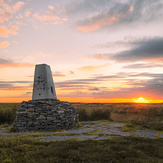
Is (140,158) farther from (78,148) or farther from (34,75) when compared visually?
(34,75)

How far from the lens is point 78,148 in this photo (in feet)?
16.6

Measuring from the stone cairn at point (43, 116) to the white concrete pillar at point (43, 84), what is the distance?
0.67m

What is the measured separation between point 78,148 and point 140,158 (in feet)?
5.40

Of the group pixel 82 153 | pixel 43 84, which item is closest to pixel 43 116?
pixel 43 84

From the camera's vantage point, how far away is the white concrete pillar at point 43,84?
1017 centimetres

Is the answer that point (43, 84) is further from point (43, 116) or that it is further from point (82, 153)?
point (82, 153)

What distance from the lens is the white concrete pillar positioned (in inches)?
400

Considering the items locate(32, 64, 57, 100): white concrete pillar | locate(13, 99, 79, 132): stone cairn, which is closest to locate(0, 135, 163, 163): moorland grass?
locate(13, 99, 79, 132): stone cairn

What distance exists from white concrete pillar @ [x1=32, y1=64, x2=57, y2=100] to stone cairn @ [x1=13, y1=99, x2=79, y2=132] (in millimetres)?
673

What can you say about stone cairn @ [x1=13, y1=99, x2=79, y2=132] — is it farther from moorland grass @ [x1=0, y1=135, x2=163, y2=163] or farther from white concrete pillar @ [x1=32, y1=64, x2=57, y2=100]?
moorland grass @ [x1=0, y1=135, x2=163, y2=163]

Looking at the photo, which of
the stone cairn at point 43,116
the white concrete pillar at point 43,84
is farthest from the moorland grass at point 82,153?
the white concrete pillar at point 43,84

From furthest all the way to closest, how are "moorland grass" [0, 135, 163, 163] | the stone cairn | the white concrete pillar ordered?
the white concrete pillar, the stone cairn, "moorland grass" [0, 135, 163, 163]

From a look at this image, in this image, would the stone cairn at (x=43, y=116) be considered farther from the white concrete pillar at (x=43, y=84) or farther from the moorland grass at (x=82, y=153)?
the moorland grass at (x=82, y=153)

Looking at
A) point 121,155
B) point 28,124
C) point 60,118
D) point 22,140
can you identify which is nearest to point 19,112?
point 28,124
